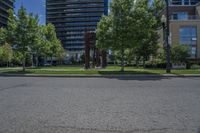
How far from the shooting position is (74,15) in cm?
17638

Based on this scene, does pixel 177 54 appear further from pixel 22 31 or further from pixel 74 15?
pixel 74 15

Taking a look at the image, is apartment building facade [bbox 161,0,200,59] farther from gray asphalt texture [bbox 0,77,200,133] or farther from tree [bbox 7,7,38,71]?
gray asphalt texture [bbox 0,77,200,133]

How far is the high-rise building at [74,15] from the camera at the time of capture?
173 m

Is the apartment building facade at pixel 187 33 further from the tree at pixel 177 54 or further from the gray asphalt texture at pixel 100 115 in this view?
the gray asphalt texture at pixel 100 115

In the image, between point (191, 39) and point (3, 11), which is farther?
point (3, 11)

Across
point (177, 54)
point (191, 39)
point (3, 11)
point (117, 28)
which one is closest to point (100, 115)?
point (117, 28)

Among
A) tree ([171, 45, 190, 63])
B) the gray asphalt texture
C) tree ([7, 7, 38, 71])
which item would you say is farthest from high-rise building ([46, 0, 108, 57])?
the gray asphalt texture

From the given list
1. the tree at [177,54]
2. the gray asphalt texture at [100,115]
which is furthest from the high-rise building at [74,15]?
the gray asphalt texture at [100,115]

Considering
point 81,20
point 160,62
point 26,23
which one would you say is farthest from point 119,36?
point 81,20

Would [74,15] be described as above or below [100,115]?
above

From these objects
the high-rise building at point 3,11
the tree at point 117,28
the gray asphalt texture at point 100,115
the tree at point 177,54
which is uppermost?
the high-rise building at point 3,11

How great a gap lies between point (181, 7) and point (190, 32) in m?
12.3

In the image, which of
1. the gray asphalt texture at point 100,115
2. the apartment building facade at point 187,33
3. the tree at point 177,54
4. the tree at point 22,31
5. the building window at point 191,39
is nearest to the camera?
the gray asphalt texture at point 100,115

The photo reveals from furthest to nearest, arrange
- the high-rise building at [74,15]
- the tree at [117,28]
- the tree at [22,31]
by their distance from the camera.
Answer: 1. the high-rise building at [74,15]
2. the tree at [22,31]
3. the tree at [117,28]
